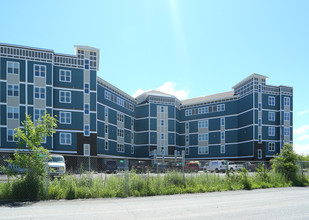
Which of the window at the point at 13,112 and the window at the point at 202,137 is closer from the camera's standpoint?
the window at the point at 13,112

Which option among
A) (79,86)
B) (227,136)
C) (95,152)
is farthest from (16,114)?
(227,136)

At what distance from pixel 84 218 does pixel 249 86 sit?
159 feet

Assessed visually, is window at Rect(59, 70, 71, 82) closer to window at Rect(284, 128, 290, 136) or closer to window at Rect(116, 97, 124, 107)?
window at Rect(116, 97, 124, 107)

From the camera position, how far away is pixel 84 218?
26.1 feet

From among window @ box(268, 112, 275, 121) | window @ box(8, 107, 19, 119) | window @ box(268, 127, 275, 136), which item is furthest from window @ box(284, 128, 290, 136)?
window @ box(8, 107, 19, 119)

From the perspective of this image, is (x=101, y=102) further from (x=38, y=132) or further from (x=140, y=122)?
(x=38, y=132)

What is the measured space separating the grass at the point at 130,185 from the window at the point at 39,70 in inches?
1112

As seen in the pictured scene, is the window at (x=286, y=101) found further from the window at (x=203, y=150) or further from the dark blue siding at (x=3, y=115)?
the dark blue siding at (x=3, y=115)

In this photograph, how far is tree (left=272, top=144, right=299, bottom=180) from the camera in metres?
18.5

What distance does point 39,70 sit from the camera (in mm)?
37375

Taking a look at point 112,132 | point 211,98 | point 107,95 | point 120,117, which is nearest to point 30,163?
point 107,95

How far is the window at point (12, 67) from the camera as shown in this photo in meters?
35.8

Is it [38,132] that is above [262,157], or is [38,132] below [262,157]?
above

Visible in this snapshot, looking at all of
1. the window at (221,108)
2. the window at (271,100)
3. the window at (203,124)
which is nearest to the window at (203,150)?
the window at (203,124)
